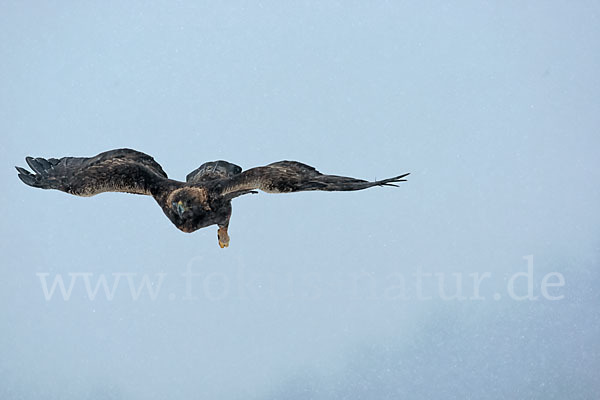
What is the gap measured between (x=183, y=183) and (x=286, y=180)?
265 cm

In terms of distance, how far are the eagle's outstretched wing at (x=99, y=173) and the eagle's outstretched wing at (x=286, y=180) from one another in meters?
→ 2.01

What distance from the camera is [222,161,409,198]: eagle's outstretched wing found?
15883 mm

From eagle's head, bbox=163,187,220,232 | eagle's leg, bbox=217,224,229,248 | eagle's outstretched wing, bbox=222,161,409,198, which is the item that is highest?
eagle's outstretched wing, bbox=222,161,409,198

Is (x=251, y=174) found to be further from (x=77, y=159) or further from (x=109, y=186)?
(x=77, y=159)

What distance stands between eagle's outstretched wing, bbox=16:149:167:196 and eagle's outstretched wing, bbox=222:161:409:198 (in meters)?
2.01

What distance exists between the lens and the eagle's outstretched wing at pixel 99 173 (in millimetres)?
17688

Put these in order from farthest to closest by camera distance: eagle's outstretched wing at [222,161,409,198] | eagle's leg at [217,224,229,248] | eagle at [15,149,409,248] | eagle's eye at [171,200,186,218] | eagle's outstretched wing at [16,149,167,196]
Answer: eagle's leg at [217,224,229,248], eagle's outstretched wing at [16,149,167,196], eagle's eye at [171,200,186,218], eagle at [15,149,409,248], eagle's outstretched wing at [222,161,409,198]

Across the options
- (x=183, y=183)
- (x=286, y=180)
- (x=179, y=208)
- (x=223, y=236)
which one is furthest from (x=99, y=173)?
(x=286, y=180)

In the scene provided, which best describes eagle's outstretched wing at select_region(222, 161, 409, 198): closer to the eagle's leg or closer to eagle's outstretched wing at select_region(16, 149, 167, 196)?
eagle's outstretched wing at select_region(16, 149, 167, 196)

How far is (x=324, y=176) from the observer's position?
54.3ft

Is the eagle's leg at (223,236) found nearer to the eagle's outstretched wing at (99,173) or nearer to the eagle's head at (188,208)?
the eagle's outstretched wing at (99,173)

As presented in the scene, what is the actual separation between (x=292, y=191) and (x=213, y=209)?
1.92m

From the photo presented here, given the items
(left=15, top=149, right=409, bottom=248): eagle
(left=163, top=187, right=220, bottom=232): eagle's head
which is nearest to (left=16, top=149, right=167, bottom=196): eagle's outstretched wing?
(left=15, top=149, right=409, bottom=248): eagle

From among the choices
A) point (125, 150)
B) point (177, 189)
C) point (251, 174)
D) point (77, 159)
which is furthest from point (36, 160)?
point (251, 174)
